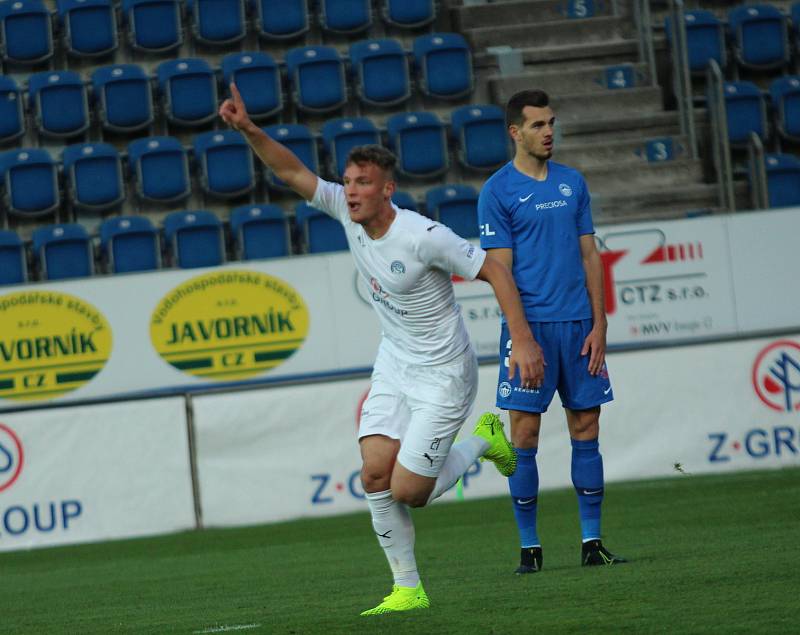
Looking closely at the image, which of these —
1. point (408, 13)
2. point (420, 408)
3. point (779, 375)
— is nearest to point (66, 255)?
point (408, 13)

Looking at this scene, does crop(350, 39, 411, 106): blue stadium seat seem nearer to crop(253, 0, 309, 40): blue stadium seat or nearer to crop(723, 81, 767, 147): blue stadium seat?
crop(253, 0, 309, 40): blue stadium seat

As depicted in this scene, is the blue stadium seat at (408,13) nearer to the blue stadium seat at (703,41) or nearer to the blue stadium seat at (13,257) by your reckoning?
the blue stadium seat at (703,41)

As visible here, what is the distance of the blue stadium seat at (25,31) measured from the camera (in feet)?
51.0

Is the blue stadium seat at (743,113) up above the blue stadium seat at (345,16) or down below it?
below

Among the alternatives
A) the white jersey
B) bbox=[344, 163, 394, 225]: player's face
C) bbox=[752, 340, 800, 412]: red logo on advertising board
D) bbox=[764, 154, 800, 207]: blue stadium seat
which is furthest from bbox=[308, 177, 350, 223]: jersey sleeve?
bbox=[764, 154, 800, 207]: blue stadium seat

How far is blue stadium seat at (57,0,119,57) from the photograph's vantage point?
15562 mm

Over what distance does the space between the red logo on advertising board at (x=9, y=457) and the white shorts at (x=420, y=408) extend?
5372 millimetres

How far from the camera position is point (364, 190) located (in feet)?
17.0

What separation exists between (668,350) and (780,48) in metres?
6.77

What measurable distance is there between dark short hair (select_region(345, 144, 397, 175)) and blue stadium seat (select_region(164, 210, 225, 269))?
27.8 feet

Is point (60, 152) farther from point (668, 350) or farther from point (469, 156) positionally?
point (668, 350)

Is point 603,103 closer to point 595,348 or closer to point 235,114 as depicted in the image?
point 595,348

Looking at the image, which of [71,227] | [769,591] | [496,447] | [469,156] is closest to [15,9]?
[71,227]

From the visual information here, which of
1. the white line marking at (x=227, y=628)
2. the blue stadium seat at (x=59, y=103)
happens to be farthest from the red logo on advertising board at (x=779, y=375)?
the blue stadium seat at (x=59, y=103)
